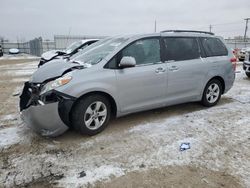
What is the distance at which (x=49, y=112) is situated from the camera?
11.2 feet

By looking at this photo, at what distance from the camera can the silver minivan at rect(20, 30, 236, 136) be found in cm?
351

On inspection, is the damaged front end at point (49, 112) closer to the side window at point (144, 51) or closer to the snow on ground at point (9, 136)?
the snow on ground at point (9, 136)

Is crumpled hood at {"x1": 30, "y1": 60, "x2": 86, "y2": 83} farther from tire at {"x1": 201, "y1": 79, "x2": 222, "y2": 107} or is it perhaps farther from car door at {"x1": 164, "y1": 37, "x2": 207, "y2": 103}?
tire at {"x1": 201, "y1": 79, "x2": 222, "y2": 107}

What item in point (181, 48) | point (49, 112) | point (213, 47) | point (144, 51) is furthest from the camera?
point (213, 47)

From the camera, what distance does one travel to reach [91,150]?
338cm

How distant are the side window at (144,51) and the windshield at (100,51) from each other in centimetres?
20

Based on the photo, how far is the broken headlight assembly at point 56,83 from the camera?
3.49 metres

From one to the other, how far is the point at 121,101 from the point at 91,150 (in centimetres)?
102

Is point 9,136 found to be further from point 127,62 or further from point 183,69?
point 183,69

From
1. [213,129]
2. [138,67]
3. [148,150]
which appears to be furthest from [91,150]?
[213,129]

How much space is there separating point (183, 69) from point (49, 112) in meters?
2.67

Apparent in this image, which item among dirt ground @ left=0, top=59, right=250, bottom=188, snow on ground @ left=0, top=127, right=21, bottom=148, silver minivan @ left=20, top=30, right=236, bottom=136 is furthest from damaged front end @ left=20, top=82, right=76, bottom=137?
snow on ground @ left=0, top=127, right=21, bottom=148

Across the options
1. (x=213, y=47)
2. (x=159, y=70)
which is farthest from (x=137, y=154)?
(x=213, y=47)

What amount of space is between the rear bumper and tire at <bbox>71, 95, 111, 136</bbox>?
0.23m
